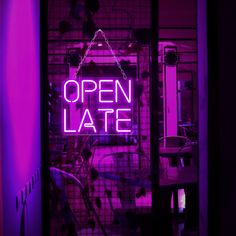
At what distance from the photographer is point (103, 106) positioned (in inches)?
121
